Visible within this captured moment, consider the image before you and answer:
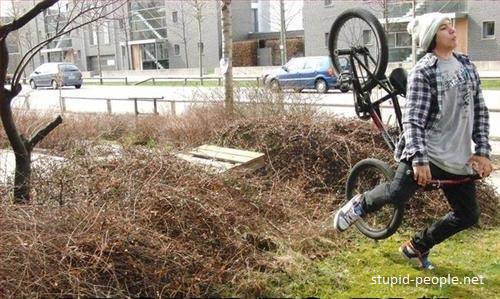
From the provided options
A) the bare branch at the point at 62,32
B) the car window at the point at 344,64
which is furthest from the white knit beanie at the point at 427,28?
the bare branch at the point at 62,32

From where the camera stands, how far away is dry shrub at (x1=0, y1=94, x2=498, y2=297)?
327 cm

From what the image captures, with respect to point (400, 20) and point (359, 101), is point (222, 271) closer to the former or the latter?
point (359, 101)

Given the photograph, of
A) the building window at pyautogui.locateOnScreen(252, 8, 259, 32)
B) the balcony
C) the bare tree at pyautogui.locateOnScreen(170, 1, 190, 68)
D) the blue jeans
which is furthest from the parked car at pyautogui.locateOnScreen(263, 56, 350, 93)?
the building window at pyautogui.locateOnScreen(252, 8, 259, 32)

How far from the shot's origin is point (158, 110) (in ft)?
37.6

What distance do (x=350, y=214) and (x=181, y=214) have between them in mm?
1271

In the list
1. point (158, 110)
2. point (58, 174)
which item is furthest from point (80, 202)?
point (158, 110)

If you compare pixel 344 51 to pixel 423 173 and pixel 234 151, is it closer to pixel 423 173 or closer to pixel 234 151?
pixel 234 151

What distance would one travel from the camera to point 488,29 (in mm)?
32938

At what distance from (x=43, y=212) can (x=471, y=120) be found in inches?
113

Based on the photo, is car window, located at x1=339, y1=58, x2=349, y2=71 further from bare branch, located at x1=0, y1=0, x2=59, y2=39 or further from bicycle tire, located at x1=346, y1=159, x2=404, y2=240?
bare branch, located at x1=0, y1=0, x2=59, y2=39

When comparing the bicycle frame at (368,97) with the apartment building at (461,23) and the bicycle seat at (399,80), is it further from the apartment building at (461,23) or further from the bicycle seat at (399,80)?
the apartment building at (461,23)

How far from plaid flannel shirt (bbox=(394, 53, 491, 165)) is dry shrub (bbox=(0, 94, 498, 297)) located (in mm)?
1196

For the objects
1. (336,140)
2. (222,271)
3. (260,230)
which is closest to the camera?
(222,271)

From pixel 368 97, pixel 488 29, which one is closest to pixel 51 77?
pixel 488 29
